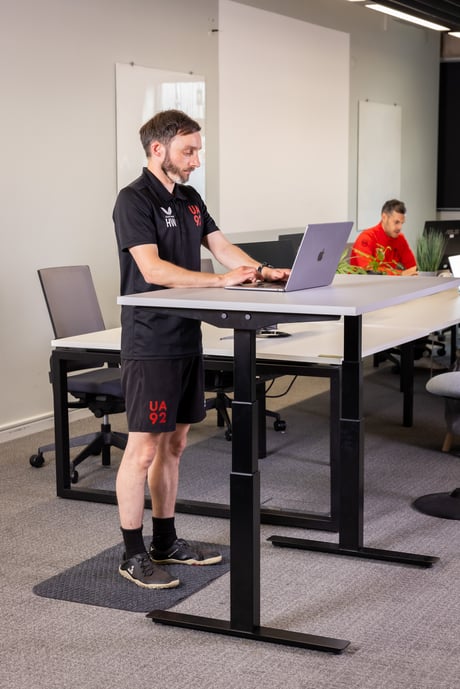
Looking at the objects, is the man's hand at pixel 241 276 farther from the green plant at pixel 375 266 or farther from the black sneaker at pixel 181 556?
the green plant at pixel 375 266

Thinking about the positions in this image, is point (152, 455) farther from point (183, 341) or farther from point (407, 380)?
point (407, 380)

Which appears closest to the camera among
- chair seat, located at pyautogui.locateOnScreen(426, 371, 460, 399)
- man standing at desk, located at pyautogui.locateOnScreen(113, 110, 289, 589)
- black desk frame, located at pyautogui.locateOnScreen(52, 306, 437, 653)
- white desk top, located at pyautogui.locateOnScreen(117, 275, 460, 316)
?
white desk top, located at pyautogui.locateOnScreen(117, 275, 460, 316)

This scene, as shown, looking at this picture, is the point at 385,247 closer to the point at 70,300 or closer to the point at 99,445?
the point at 70,300

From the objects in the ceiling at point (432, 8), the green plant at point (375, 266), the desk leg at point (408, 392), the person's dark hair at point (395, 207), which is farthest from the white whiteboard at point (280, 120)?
the desk leg at point (408, 392)

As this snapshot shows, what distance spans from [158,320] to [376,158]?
709cm

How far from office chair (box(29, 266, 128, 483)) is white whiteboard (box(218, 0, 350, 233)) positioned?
2.50 m

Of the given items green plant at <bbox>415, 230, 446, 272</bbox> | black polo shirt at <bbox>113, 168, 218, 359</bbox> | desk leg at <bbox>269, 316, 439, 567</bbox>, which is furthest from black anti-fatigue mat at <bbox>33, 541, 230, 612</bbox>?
green plant at <bbox>415, 230, 446, 272</bbox>

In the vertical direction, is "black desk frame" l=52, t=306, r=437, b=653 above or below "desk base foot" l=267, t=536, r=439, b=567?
above

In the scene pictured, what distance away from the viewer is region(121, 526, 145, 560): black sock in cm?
329

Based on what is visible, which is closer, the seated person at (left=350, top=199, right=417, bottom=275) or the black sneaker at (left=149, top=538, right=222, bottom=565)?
the black sneaker at (left=149, top=538, right=222, bottom=565)

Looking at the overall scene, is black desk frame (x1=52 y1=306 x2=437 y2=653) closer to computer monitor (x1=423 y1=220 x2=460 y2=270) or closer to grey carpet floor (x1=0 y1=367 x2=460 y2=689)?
grey carpet floor (x1=0 y1=367 x2=460 y2=689)

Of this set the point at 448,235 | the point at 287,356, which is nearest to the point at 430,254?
the point at 448,235

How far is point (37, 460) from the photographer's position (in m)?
4.89

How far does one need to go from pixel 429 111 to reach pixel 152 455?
8.62 meters
